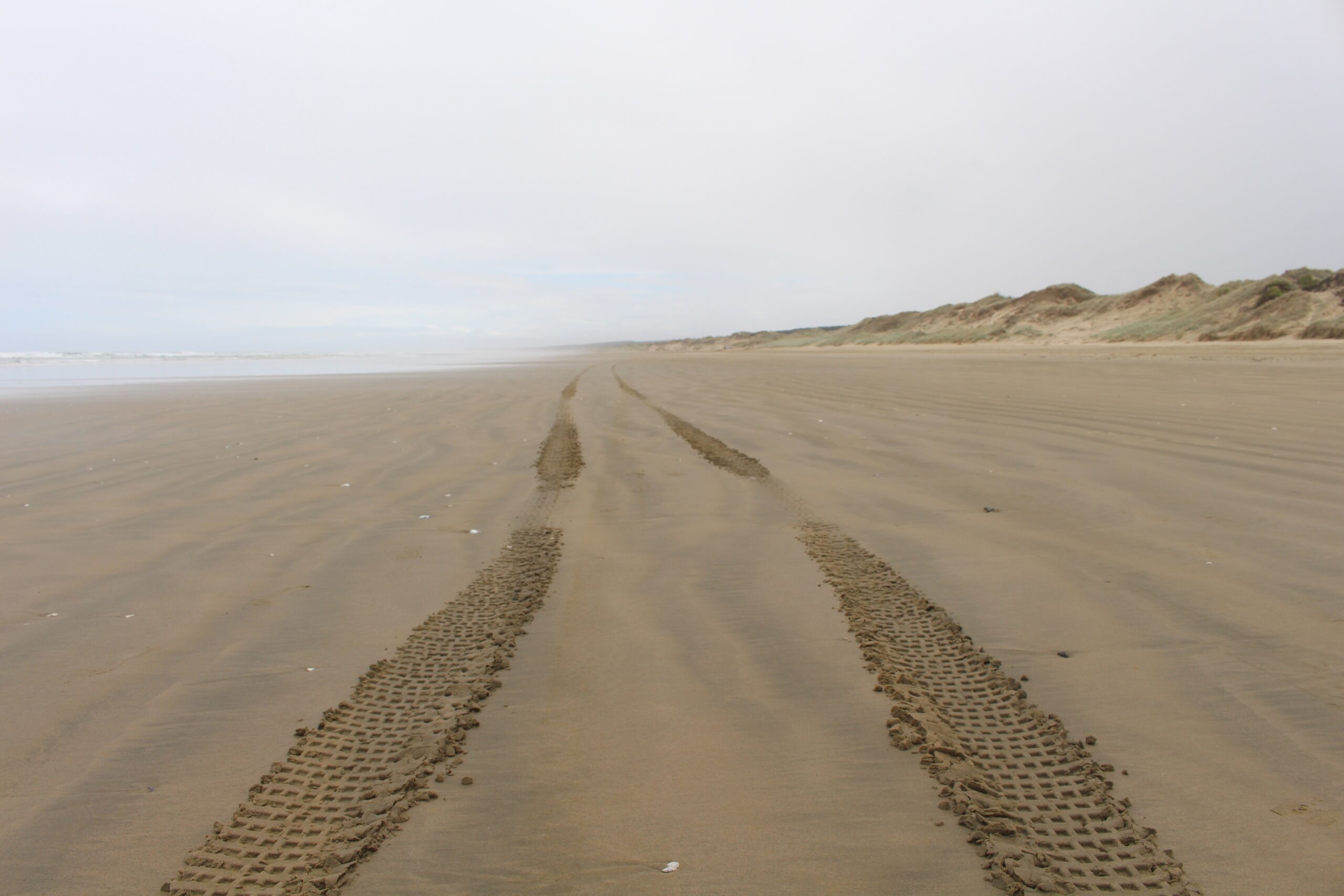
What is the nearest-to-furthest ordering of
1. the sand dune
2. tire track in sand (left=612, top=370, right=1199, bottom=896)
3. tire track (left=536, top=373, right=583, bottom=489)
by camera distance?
1. tire track in sand (left=612, top=370, right=1199, bottom=896)
2. tire track (left=536, top=373, right=583, bottom=489)
3. the sand dune

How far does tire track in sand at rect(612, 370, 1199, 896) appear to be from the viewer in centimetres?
162

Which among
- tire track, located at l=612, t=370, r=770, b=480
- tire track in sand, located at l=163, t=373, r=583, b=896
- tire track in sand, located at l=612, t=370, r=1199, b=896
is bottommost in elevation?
tire track in sand, located at l=612, t=370, r=1199, b=896

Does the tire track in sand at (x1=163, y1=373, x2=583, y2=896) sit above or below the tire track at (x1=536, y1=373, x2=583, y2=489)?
below

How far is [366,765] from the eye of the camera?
2.08 meters

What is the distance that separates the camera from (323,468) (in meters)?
6.52

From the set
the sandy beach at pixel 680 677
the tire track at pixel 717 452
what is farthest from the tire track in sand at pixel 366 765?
the tire track at pixel 717 452

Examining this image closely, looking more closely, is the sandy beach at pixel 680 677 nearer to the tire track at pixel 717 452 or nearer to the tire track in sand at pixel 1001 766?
the tire track in sand at pixel 1001 766

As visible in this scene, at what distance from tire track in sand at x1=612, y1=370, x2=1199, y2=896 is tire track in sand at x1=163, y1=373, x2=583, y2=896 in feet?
4.50

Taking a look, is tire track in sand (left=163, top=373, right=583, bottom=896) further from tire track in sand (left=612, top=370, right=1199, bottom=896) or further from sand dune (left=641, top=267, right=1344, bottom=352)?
sand dune (left=641, top=267, right=1344, bottom=352)

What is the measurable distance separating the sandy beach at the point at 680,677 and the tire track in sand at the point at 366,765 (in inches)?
0.5

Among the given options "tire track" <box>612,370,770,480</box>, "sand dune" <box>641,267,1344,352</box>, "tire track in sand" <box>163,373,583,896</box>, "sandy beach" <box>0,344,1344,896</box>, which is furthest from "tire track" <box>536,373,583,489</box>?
"sand dune" <box>641,267,1344,352</box>

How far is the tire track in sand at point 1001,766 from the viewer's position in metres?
1.62

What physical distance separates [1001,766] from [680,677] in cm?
105

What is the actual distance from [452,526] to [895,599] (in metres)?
2.75
